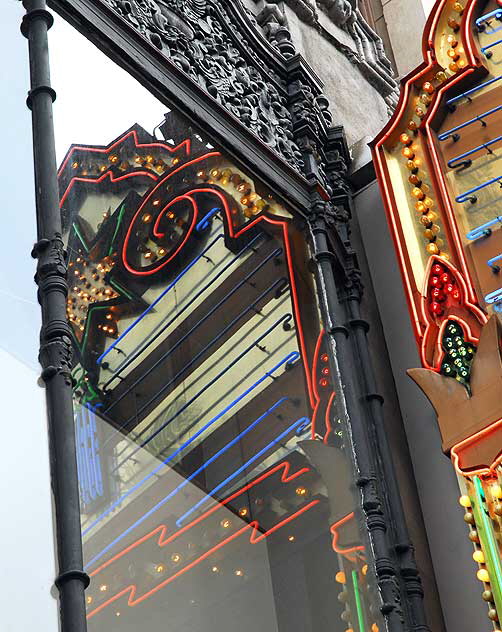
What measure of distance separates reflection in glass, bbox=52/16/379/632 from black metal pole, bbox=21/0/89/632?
0.81 ft

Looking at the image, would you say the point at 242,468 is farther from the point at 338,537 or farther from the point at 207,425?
the point at 338,537

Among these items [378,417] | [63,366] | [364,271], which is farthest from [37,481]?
[364,271]

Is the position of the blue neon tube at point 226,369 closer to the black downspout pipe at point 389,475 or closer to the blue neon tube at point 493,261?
the black downspout pipe at point 389,475

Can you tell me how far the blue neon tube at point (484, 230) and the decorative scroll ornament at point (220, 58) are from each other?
4.71 feet

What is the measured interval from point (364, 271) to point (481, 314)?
1904 millimetres

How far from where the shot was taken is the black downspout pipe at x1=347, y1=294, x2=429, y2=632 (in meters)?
8.67

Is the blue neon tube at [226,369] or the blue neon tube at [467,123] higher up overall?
the blue neon tube at [467,123]

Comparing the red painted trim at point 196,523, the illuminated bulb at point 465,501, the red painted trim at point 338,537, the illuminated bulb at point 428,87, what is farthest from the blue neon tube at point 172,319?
the illuminated bulb at point 465,501

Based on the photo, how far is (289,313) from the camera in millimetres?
9297

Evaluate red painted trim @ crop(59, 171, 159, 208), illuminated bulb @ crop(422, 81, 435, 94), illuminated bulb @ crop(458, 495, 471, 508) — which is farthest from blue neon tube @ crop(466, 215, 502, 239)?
red painted trim @ crop(59, 171, 159, 208)

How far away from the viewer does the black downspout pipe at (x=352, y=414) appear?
848 centimetres

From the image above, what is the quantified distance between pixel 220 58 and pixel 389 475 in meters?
3.27

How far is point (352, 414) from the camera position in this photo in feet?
30.3

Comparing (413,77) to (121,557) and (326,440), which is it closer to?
(326,440)
